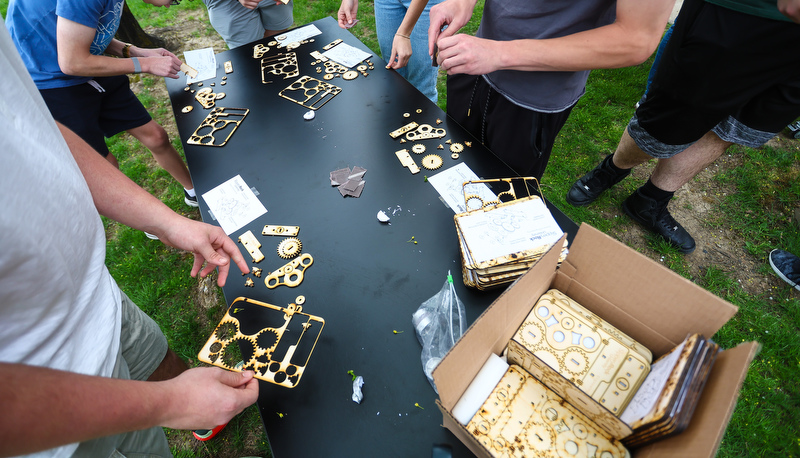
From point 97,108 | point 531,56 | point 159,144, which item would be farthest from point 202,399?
point 159,144

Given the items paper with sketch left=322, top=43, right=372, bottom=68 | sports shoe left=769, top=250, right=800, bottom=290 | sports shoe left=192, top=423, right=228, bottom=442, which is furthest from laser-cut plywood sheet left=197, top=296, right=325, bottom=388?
sports shoe left=769, top=250, right=800, bottom=290

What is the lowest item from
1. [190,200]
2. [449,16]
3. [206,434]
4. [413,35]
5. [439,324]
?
[206,434]

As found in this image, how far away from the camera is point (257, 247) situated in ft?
4.79

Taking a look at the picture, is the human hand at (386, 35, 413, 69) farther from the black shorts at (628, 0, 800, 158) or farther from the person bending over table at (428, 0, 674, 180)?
the black shorts at (628, 0, 800, 158)

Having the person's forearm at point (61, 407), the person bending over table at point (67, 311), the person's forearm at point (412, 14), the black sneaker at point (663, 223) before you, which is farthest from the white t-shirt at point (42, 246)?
the black sneaker at point (663, 223)

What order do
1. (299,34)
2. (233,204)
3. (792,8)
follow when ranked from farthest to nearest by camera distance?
(299,34)
(233,204)
(792,8)

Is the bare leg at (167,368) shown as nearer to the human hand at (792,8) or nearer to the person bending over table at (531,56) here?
the person bending over table at (531,56)

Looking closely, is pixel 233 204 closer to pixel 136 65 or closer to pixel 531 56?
pixel 136 65

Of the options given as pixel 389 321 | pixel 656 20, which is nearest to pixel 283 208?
pixel 389 321

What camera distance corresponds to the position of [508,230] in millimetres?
1235

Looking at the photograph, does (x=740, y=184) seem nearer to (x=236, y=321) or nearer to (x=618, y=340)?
(x=618, y=340)

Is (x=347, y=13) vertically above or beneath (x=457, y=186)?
above

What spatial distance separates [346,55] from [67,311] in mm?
2244

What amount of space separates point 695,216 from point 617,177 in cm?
80
